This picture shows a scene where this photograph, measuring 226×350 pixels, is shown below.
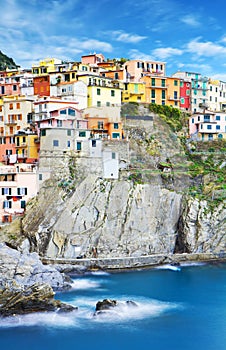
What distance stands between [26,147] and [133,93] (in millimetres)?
15133

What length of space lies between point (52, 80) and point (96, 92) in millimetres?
5561

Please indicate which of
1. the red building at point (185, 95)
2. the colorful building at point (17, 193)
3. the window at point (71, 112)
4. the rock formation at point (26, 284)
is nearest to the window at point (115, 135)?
the window at point (71, 112)

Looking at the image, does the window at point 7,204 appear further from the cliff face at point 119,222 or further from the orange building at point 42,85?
the orange building at point 42,85

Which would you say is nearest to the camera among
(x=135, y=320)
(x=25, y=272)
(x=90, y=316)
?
(x=135, y=320)

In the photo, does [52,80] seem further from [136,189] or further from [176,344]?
[176,344]

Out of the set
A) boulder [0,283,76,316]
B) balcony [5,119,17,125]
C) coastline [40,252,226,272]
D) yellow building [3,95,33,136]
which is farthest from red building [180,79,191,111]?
boulder [0,283,76,316]

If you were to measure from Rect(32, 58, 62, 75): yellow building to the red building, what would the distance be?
15.4 meters

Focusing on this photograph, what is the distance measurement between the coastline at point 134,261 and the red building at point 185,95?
23.8m

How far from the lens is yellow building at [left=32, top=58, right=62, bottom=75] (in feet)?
217

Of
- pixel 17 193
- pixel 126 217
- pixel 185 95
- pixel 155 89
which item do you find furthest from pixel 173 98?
pixel 17 193

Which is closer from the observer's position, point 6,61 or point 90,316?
point 90,316

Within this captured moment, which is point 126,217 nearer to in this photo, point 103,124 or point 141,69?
point 103,124

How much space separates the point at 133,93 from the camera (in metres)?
64.8

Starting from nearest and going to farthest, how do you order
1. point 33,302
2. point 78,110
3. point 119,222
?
1. point 33,302
2. point 119,222
3. point 78,110
